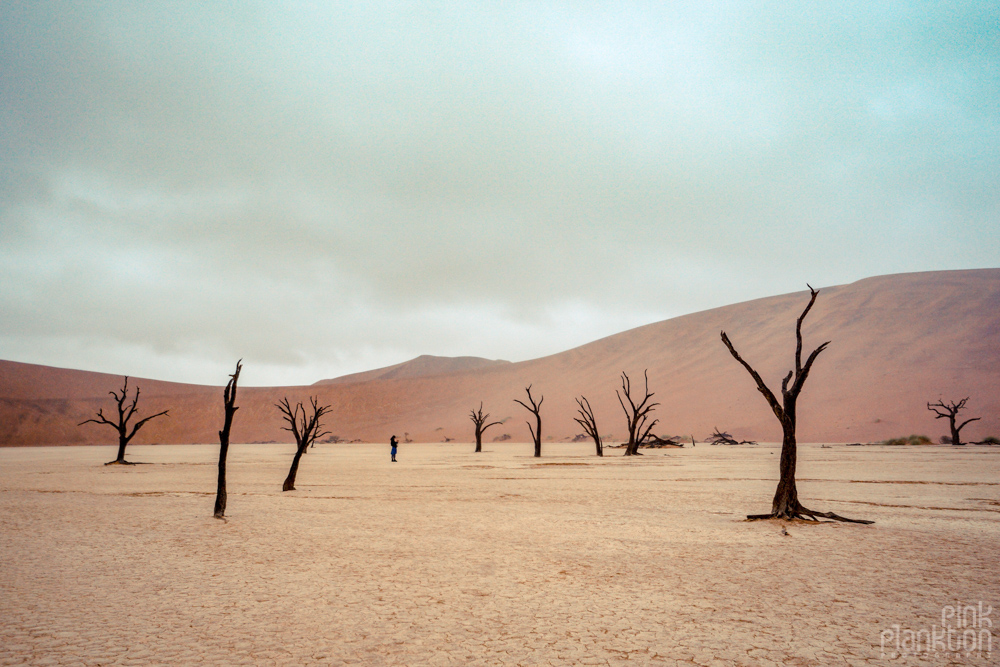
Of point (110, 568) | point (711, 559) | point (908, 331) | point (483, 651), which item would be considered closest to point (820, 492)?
point (711, 559)

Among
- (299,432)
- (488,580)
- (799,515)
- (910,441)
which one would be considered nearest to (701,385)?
(910,441)

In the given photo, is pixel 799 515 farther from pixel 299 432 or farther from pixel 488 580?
pixel 299 432

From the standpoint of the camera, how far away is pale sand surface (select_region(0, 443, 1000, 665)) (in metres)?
4.51

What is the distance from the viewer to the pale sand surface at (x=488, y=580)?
14.8 feet

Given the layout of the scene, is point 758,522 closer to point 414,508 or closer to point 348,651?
point 414,508

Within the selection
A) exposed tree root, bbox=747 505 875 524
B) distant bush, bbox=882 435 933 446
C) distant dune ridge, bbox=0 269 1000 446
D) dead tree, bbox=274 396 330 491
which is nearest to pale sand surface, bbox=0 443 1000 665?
exposed tree root, bbox=747 505 875 524

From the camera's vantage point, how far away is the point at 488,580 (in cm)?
643

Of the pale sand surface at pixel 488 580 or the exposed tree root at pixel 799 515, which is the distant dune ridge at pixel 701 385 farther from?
the pale sand surface at pixel 488 580

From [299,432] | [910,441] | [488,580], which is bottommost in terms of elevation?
[488,580]

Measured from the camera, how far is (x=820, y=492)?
1384cm

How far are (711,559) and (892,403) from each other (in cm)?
4758

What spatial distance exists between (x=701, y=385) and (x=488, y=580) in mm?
61055

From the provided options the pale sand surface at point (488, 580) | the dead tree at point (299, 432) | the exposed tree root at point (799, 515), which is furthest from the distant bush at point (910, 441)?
the dead tree at point (299, 432)

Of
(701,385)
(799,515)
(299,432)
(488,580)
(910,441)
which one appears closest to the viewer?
(488,580)
